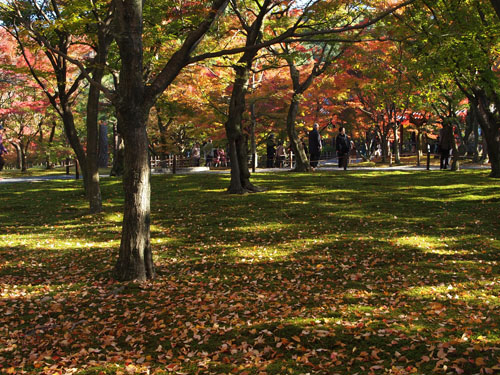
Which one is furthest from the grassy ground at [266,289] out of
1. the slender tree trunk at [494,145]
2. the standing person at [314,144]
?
the standing person at [314,144]

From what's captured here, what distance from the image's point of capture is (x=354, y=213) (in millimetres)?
12930

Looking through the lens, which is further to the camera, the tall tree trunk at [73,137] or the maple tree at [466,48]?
the tall tree trunk at [73,137]

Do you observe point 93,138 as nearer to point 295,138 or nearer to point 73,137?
point 73,137

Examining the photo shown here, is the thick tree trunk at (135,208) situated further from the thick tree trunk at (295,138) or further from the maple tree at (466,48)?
the thick tree trunk at (295,138)

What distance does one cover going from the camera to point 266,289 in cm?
779

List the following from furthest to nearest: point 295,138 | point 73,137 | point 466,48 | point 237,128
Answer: point 295,138 < point 237,128 < point 73,137 < point 466,48

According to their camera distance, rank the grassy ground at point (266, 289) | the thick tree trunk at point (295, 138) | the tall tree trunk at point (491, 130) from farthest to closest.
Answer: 1. the thick tree trunk at point (295, 138)
2. the tall tree trunk at point (491, 130)
3. the grassy ground at point (266, 289)

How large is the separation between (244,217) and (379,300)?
6.30 m

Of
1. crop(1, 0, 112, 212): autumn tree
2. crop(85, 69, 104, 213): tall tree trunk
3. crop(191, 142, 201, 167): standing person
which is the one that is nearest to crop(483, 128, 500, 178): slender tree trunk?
crop(1, 0, 112, 212): autumn tree

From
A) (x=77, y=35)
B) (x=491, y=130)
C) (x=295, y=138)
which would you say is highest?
(x=77, y=35)

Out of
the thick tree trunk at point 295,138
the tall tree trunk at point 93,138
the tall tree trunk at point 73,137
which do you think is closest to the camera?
the tall tree trunk at point 93,138

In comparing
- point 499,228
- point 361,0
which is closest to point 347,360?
point 499,228

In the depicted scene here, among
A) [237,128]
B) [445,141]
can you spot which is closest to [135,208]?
[237,128]

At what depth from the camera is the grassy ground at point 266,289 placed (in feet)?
17.3
